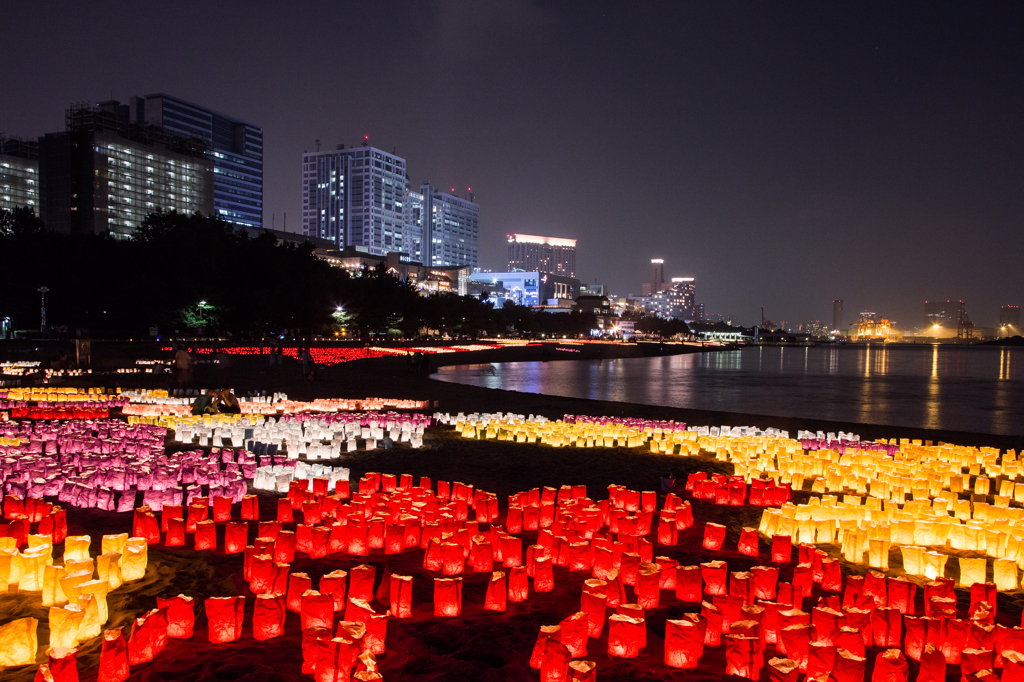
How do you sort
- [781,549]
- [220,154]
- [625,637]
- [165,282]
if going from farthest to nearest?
[220,154] → [165,282] → [781,549] → [625,637]

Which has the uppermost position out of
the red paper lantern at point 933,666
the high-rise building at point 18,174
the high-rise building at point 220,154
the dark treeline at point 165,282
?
the high-rise building at point 220,154

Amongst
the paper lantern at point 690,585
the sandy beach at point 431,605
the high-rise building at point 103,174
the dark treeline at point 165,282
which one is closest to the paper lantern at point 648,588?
the sandy beach at point 431,605

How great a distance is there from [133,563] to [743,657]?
4683 mm

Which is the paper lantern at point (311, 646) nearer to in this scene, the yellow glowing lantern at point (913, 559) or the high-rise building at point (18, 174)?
the yellow glowing lantern at point (913, 559)

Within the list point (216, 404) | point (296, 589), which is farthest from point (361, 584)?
point (216, 404)

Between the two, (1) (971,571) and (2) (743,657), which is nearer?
(2) (743,657)

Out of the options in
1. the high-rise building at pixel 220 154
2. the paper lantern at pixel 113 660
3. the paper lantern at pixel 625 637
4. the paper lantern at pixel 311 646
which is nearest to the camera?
the paper lantern at pixel 113 660

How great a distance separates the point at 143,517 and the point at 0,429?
22.3 feet

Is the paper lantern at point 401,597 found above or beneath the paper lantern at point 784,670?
beneath

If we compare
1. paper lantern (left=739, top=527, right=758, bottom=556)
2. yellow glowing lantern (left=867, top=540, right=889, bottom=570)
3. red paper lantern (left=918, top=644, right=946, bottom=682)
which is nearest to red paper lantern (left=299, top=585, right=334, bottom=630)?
red paper lantern (left=918, top=644, right=946, bottom=682)

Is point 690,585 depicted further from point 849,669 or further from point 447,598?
point 447,598

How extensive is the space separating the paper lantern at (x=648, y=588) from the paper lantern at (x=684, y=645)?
868mm

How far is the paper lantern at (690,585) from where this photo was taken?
5148 millimetres

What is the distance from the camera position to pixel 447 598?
188 inches
